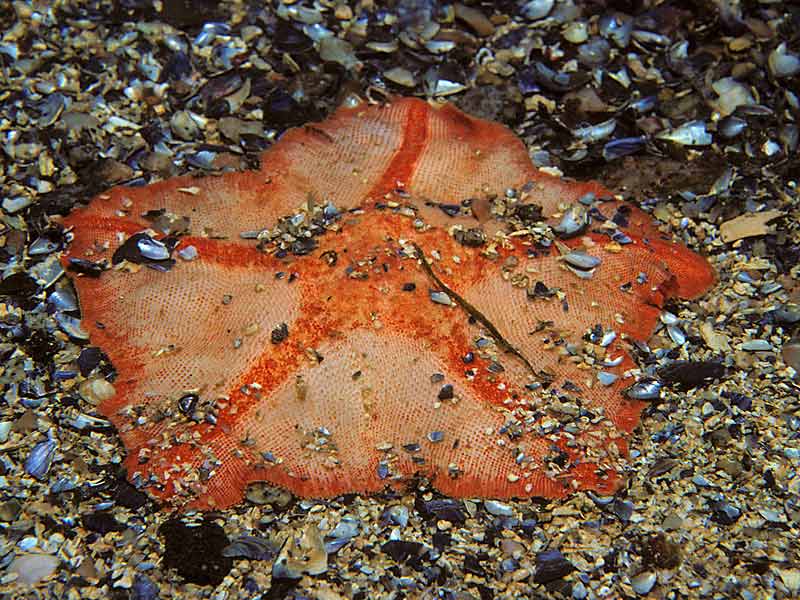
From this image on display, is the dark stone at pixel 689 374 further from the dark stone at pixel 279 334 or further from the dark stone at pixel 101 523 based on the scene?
the dark stone at pixel 101 523

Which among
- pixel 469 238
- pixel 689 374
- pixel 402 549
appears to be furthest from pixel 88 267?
pixel 689 374

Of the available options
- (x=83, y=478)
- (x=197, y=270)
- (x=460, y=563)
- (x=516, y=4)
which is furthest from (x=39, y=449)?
(x=516, y=4)

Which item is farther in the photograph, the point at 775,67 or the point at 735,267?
the point at 775,67

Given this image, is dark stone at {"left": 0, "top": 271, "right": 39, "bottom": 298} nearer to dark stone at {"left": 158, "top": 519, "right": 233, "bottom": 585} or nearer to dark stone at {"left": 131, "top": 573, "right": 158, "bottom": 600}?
dark stone at {"left": 158, "top": 519, "right": 233, "bottom": 585}

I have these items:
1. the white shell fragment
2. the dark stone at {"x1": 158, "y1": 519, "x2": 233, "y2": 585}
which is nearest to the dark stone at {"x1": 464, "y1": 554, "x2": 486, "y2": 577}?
the dark stone at {"x1": 158, "y1": 519, "x2": 233, "y2": 585}

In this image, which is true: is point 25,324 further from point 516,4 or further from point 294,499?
point 516,4

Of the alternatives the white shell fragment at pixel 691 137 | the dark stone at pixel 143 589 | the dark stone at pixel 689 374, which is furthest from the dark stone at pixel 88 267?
the white shell fragment at pixel 691 137
